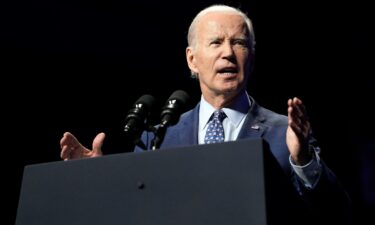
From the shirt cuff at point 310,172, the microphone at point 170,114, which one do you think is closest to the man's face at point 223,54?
the microphone at point 170,114

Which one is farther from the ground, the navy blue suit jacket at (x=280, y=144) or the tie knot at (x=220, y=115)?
the tie knot at (x=220, y=115)

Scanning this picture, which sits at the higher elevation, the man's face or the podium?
the man's face

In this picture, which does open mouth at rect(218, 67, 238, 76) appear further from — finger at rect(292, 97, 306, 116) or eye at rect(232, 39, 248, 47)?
finger at rect(292, 97, 306, 116)

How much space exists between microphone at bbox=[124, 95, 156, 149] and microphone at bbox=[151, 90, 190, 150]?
39mm

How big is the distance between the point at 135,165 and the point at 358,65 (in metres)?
3.15

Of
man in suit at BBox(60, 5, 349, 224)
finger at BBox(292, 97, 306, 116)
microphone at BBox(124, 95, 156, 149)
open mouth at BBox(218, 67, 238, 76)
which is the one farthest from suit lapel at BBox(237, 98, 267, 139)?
finger at BBox(292, 97, 306, 116)

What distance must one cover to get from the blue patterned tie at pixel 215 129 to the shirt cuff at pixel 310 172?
45 centimetres

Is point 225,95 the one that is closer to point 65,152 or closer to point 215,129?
point 215,129

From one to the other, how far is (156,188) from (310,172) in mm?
400

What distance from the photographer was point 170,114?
1435mm

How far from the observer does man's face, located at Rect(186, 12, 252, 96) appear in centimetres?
182

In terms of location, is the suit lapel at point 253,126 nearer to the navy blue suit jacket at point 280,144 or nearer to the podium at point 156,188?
the navy blue suit jacket at point 280,144

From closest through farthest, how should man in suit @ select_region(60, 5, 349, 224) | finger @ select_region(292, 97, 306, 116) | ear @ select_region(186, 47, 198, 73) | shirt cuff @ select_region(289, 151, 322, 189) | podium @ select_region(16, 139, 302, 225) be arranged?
podium @ select_region(16, 139, 302, 225) < finger @ select_region(292, 97, 306, 116) < shirt cuff @ select_region(289, 151, 322, 189) < man in suit @ select_region(60, 5, 349, 224) < ear @ select_region(186, 47, 198, 73)

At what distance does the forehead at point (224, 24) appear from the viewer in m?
1.86
